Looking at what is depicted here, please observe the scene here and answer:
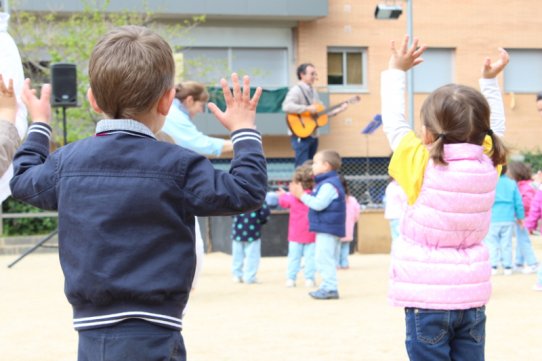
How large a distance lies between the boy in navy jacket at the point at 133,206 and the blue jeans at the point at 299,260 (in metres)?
7.78

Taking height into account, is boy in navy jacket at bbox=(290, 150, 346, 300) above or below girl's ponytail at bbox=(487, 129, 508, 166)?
below

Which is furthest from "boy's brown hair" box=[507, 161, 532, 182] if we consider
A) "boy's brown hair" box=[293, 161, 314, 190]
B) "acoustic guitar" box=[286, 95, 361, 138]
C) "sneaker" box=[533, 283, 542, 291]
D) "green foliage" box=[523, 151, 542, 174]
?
"green foliage" box=[523, 151, 542, 174]

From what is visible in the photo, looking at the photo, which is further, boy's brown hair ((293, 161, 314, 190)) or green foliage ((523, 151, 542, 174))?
green foliage ((523, 151, 542, 174))

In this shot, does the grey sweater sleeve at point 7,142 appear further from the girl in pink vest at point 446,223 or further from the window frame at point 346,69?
the window frame at point 346,69

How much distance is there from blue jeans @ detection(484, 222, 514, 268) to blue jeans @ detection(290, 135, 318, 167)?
14.7 feet

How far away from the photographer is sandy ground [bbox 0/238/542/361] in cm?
606

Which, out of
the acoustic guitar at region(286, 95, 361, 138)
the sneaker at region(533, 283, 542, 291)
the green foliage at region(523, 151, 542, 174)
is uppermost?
the acoustic guitar at region(286, 95, 361, 138)

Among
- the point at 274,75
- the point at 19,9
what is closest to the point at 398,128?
the point at 19,9

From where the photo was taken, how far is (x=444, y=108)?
12.5 ft

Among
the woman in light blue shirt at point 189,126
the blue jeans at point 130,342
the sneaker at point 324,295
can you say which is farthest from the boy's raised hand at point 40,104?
the sneaker at point 324,295

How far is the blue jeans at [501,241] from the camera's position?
37.7ft

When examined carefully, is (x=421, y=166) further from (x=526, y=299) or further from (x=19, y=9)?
(x=19, y=9)

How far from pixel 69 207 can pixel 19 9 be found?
22.7m

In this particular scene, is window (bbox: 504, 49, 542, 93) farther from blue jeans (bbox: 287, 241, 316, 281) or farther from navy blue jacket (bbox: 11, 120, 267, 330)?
navy blue jacket (bbox: 11, 120, 267, 330)
